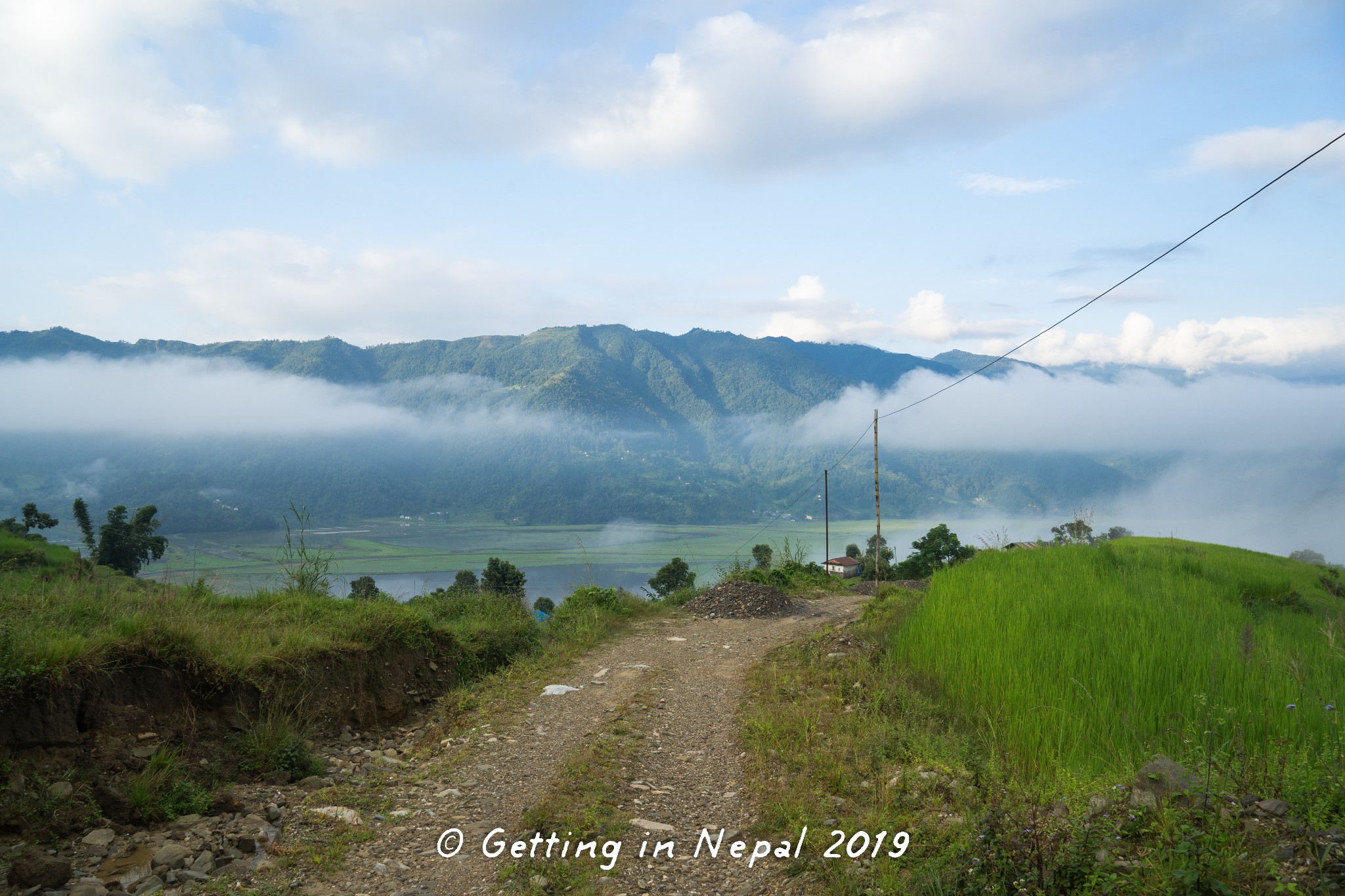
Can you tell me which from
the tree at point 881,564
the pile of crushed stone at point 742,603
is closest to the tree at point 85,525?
the pile of crushed stone at point 742,603

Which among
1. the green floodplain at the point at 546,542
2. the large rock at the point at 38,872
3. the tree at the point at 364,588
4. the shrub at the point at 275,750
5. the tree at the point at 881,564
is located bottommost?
the green floodplain at the point at 546,542

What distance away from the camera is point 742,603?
56.2 feet

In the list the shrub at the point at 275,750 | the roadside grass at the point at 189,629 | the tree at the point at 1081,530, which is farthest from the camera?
the tree at the point at 1081,530

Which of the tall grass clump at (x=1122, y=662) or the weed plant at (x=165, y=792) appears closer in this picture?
the weed plant at (x=165, y=792)

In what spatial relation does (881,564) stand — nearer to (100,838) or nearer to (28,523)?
(28,523)

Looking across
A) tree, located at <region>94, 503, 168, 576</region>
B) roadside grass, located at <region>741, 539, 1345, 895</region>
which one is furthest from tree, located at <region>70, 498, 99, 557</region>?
roadside grass, located at <region>741, 539, 1345, 895</region>

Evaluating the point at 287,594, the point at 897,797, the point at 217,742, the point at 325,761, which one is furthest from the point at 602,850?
the point at 287,594

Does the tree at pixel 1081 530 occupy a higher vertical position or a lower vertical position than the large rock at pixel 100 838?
higher

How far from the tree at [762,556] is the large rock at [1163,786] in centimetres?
1751

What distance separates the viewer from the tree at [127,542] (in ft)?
53.8

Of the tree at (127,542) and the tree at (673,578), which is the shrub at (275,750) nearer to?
the tree at (127,542)

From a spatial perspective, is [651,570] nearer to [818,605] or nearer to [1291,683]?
[818,605]

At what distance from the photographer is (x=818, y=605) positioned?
61.6 feet

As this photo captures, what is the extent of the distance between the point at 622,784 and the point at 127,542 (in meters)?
17.0
